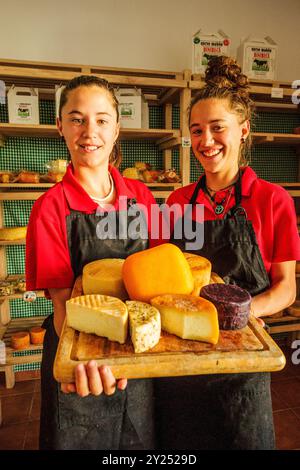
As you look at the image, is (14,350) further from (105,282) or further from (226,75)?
(226,75)

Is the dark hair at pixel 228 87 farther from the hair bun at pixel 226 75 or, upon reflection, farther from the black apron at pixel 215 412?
the black apron at pixel 215 412

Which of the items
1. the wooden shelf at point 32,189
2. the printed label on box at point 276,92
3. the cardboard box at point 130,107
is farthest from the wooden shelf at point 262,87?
the wooden shelf at point 32,189

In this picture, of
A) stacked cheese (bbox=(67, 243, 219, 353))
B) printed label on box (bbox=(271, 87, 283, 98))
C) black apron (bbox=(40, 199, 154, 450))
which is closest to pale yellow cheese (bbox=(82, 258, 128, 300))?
stacked cheese (bbox=(67, 243, 219, 353))

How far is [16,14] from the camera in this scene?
273 cm

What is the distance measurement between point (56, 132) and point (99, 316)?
2.16 metres

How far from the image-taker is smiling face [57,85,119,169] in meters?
1.20

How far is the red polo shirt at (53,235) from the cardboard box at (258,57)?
2097mm

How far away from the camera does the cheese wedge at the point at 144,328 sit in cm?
77

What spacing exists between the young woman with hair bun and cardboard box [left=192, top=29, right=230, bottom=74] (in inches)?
51.9

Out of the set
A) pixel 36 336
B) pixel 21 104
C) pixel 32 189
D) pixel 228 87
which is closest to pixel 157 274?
pixel 228 87

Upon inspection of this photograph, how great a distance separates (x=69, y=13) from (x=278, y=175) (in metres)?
2.33

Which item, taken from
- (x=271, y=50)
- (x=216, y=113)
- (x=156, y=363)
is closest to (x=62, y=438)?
(x=156, y=363)

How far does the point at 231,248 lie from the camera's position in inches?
52.5

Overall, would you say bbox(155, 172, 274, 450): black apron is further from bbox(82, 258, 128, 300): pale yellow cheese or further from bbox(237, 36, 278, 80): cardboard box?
bbox(237, 36, 278, 80): cardboard box
